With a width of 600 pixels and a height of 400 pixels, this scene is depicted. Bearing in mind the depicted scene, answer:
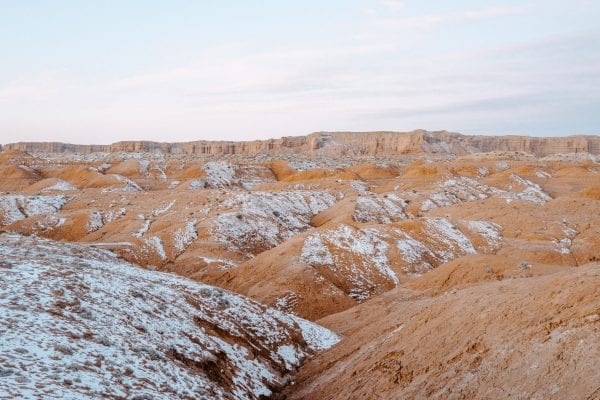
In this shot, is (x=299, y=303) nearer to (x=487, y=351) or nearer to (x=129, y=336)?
(x=129, y=336)

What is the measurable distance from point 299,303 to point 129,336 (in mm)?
18040

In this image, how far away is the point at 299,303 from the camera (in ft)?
102

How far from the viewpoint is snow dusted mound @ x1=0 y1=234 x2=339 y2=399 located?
1104cm

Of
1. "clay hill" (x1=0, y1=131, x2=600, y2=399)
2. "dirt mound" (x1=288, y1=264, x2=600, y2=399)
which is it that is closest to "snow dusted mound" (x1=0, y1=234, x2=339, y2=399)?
"clay hill" (x1=0, y1=131, x2=600, y2=399)

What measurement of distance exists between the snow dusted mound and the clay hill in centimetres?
6

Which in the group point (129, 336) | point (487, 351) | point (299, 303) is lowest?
point (299, 303)

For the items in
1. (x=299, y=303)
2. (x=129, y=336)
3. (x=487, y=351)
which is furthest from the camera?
(x=299, y=303)

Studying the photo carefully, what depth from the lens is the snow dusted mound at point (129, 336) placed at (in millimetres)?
11039

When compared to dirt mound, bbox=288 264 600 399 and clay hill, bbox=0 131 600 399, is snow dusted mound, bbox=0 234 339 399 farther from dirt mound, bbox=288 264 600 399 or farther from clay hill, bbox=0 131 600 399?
dirt mound, bbox=288 264 600 399

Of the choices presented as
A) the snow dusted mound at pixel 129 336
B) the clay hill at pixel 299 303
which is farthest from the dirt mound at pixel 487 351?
the snow dusted mound at pixel 129 336

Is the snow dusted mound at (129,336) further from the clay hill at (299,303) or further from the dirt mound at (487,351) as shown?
the dirt mound at (487,351)

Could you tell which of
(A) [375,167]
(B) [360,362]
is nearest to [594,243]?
(B) [360,362]

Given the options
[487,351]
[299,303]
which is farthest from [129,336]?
[299,303]

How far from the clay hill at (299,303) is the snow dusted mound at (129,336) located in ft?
0.21
